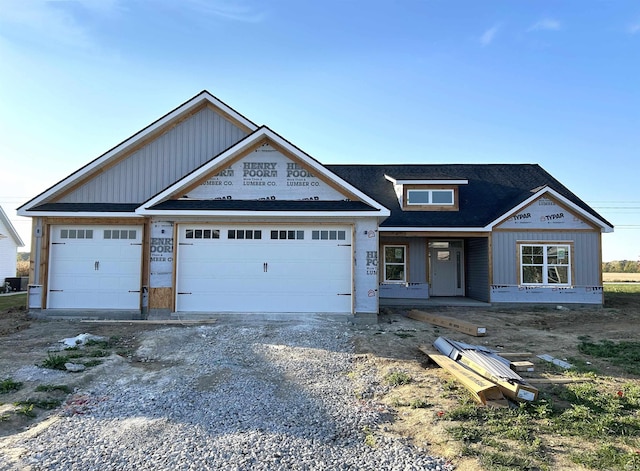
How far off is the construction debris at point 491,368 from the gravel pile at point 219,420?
5.75ft

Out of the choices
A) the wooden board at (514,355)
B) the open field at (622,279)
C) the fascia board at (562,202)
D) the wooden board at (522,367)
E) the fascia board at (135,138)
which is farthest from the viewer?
the open field at (622,279)

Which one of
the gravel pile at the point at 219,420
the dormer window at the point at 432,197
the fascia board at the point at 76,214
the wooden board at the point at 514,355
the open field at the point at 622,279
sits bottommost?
the gravel pile at the point at 219,420

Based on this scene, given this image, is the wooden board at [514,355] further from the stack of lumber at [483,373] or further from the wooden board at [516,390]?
the wooden board at [516,390]

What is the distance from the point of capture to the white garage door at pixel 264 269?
1104 cm

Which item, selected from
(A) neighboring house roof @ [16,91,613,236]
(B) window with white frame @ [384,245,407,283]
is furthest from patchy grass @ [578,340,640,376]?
(B) window with white frame @ [384,245,407,283]

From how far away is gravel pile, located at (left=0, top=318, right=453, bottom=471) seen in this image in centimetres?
394

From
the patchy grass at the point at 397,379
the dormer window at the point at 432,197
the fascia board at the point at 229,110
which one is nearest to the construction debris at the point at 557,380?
the patchy grass at the point at 397,379

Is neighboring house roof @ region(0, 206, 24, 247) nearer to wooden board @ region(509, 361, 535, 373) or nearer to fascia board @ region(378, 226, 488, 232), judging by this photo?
fascia board @ region(378, 226, 488, 232)

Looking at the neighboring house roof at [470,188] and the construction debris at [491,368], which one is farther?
the neighboring house roof at [470,188]

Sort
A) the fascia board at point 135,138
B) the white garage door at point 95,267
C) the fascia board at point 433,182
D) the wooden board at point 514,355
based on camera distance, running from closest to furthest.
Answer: the wooden board at point 514,355, the white garage door at point 95,267, the fascia board at point 135,138, the fascia board at point 433,182

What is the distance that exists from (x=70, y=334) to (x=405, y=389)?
8015mm

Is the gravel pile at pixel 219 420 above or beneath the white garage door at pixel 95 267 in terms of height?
beneath

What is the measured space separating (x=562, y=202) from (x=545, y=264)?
243cm

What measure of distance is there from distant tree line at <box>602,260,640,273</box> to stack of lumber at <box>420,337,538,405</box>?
52.7m
